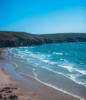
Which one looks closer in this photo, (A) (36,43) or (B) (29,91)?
(B) (29,91)

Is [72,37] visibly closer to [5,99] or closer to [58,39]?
[58,39]

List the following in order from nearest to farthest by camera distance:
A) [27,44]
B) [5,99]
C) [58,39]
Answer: [5,99] < [27,44] < [58,39]

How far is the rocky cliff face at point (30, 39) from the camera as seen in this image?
88.4 m

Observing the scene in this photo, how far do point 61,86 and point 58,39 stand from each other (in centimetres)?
13660

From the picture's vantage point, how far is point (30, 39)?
4326 inches

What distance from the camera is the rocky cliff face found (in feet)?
290

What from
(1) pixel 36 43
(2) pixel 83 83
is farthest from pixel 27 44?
(2) pixel 83 83

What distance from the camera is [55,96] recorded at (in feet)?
29.6

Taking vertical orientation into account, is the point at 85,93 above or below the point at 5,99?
below

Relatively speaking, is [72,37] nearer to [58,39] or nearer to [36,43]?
[58,39]

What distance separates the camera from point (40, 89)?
10523 mm

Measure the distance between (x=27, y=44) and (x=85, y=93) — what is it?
95855mm


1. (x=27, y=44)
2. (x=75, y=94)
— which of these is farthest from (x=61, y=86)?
(x=27, y=44)

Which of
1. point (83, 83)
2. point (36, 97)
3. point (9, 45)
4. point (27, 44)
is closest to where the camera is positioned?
point (36, 97)
